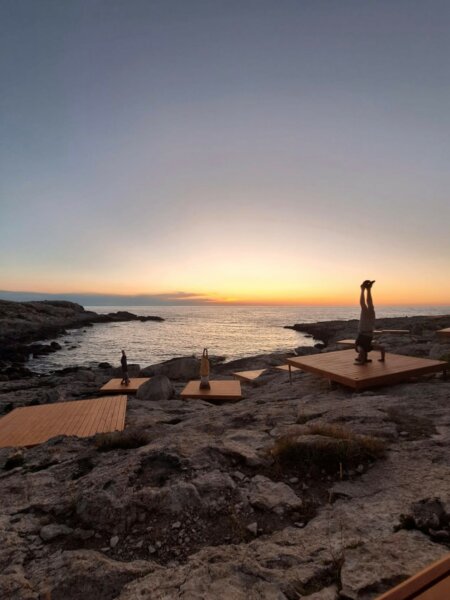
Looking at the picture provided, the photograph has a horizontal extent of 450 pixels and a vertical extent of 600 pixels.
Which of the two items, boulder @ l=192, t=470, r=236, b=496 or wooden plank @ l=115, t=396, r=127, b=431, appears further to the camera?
wooden plank @ l=115, t=396, r=127, b=431

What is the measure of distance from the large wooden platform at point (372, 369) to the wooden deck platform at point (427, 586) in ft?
24.4

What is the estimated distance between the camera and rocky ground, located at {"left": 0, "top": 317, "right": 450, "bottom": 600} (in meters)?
2.83

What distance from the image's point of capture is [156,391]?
14.4 m

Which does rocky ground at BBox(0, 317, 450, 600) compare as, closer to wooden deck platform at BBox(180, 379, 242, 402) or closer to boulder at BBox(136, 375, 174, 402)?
wooden deck platform at BBox(180, 379, 242, 402)

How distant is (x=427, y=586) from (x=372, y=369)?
877cm

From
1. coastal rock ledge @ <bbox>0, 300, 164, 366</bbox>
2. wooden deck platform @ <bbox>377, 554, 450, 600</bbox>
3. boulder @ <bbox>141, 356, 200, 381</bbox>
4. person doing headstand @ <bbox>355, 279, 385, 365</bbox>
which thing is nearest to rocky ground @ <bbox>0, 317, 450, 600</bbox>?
wooden deck platform @ <bbox>377, 554, 450, 600</bbox>

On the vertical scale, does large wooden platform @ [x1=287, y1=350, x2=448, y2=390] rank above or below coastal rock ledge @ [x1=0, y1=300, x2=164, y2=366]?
above

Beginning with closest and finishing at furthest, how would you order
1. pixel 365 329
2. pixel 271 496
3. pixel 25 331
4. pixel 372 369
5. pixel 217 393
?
pixel 271 496, pixel 372 369, pixel 365 329, pixel 217 393, pixel 25 331

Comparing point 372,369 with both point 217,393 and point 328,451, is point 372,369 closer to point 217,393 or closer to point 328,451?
point 328,451

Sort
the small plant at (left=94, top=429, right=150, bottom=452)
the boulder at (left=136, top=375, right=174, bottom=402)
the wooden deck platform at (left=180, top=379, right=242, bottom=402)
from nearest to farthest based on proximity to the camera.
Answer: the small plant at (left=94, top=429, right=150, bottom=452)
the wooden deck platform at (left=180, top=379, right=242, bottom=402)
the boulder at (left=136, top=375, right=174, bottom=402)

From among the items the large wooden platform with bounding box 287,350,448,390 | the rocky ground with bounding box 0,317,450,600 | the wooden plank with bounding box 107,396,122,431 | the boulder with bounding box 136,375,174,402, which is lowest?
the boulder with bounding box 136,375,174,402

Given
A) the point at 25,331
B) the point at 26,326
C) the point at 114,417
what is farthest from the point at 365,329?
the point at 26,326

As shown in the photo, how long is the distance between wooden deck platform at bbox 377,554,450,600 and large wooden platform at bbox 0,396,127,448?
866cm

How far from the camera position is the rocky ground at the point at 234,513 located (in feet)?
9.27
